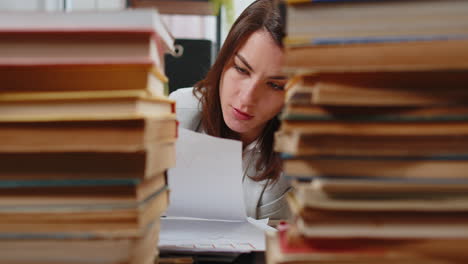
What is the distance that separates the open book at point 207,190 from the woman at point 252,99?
311 mm

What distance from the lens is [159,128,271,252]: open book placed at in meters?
0.81

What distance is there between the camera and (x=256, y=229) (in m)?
0.78

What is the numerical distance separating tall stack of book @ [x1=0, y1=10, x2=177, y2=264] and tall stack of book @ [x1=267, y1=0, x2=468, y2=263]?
0.51 feet

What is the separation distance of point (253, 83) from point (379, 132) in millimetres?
724

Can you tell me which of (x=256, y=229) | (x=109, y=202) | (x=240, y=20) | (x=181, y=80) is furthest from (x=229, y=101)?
(x=181, y=80)

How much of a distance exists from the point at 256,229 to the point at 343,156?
1.36ft

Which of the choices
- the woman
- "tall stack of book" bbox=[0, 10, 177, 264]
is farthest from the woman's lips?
"tall stack of book" bbox=[0, 10, 177, 264]

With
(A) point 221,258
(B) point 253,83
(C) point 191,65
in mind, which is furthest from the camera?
(C) point 191,65

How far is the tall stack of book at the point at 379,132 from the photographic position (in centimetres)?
40

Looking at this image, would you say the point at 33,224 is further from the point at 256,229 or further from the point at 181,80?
the point at 181,80

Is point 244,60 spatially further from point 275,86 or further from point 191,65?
A: point 191,65

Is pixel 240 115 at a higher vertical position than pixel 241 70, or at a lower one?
lower

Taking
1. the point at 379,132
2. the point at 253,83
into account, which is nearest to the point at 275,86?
the point at 253,83

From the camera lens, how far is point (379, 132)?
402mm
